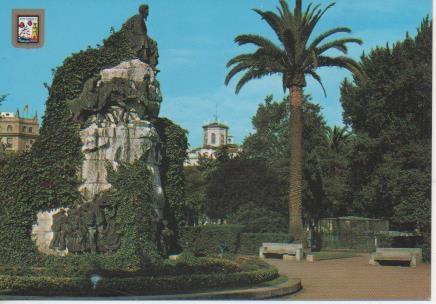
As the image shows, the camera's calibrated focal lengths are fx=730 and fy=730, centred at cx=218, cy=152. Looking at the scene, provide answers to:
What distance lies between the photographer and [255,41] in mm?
32812

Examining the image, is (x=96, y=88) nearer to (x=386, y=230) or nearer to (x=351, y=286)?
(x=351, y=286)

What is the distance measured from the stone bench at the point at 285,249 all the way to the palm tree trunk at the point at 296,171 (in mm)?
1917

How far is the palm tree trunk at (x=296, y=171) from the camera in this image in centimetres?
3272

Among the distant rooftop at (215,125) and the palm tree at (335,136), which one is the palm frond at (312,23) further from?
the distant rooftop at (215,125)

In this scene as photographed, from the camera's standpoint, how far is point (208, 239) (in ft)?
96.5

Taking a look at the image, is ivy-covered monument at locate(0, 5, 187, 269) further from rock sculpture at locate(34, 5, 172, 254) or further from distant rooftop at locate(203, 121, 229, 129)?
distant rooftop at locate(203, 121, 229, 129)

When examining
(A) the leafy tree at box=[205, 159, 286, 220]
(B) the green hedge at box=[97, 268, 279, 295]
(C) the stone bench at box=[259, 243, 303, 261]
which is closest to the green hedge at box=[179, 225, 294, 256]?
(C) the stone bench at box=[259, 243, 303, 261]

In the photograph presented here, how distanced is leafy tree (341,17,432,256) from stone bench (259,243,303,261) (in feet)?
18.8

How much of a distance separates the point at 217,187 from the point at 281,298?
113 ft

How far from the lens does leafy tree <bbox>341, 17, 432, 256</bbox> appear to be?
3312 cm

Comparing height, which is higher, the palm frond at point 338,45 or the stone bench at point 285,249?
the palm frond at point 338,45

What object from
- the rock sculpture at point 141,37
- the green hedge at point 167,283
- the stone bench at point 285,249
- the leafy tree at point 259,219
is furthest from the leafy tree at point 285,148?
the green hedge at point 167,283

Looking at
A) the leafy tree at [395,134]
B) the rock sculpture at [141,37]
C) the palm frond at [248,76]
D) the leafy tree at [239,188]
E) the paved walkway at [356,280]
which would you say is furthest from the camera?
the leafy tree at [239,188]

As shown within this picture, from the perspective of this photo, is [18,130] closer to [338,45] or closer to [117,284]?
[338,45]
